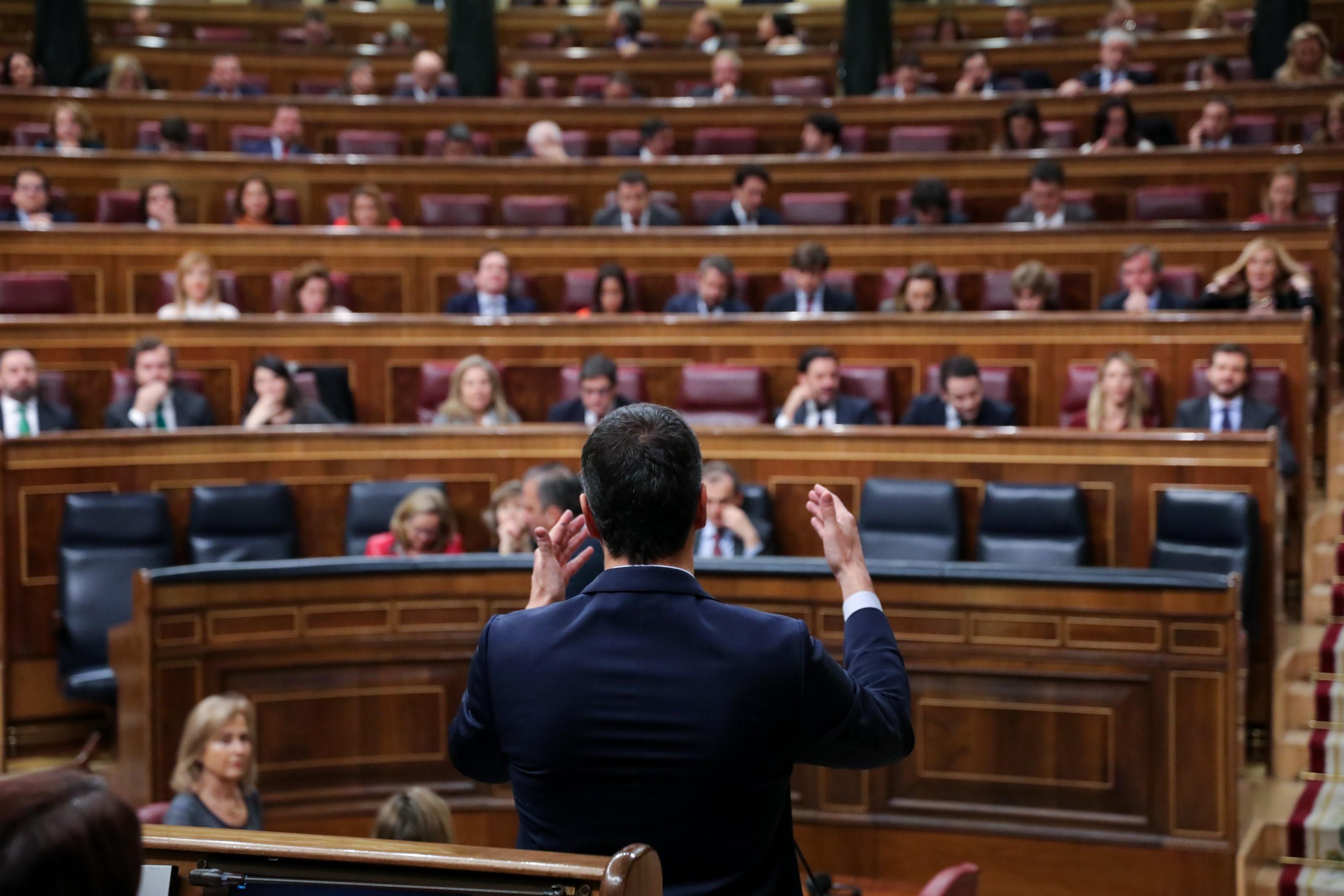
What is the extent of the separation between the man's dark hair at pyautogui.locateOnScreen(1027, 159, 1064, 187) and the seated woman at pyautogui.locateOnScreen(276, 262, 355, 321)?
2127 millimetres

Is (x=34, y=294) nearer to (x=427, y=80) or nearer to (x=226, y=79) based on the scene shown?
(x=226, y=79)

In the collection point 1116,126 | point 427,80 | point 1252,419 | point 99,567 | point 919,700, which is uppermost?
point 427,80

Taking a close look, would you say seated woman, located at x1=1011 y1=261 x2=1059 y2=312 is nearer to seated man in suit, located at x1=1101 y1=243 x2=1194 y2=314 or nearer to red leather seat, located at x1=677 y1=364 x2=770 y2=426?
seated man in suit, located at x1=1101 y1=243 x2=1194 y2=314

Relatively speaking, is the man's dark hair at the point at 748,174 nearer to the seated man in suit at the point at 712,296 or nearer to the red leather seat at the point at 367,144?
the seated man in suit at the point at 712,296

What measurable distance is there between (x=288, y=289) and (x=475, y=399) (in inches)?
35.8

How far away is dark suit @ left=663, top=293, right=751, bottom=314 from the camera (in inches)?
171

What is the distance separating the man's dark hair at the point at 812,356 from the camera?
3732mm

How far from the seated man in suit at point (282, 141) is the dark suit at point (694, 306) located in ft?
5.77

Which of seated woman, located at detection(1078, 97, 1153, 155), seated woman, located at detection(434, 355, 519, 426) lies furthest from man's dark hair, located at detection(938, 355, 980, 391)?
seated woman, located at detection(1078, 97, 1153, 155)

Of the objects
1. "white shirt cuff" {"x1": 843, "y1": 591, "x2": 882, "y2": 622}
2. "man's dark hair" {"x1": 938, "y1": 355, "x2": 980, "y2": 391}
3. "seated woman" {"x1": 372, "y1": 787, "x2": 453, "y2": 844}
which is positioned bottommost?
"seated woman" {"x1": 372, "y1": 787, "x2": 453, "y2": 844}

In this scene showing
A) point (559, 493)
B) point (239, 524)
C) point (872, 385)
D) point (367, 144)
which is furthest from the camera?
point (367, 144)

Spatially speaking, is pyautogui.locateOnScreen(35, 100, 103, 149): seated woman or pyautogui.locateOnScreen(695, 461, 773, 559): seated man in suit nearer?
pyautogui.locateOnScreen(695, 461, 773, 559): seated man in suit

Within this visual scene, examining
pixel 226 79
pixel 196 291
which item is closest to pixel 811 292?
pixel 196 291

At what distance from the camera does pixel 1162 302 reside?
4.09 m
